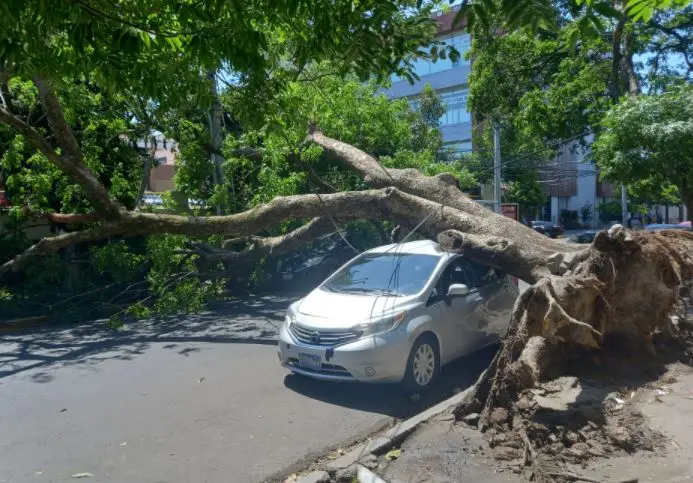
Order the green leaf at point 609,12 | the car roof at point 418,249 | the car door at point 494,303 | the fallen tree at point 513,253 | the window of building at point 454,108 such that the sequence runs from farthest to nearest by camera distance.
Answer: the window of building at point 454,108, the car roof at point 418,249, the car door at point 494,303, the fallen tree at point 513,253, the green leaf at point 609,12

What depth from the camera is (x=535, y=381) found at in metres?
5.95

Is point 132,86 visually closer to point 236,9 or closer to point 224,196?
point 236,9

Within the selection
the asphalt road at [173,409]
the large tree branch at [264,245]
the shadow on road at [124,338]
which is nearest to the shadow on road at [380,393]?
the asphalt road at [173,409]

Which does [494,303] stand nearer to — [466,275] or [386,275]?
[466,275]

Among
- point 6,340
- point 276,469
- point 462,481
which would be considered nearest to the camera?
point 462,481

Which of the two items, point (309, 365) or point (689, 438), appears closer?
point (689, 438)

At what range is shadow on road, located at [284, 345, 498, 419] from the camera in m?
6.75

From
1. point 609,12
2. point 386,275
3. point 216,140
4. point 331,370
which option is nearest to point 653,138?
point 386,275

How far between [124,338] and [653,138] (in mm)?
9510

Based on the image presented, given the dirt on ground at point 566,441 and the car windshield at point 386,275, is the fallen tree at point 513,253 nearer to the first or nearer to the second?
the dirt on ground at point 566,441

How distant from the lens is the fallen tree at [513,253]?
6.29 m

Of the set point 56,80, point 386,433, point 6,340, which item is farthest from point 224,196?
point 386,433

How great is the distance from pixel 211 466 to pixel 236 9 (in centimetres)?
375

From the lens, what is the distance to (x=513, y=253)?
789cm
